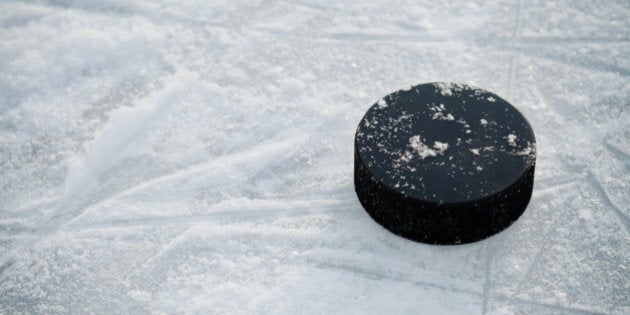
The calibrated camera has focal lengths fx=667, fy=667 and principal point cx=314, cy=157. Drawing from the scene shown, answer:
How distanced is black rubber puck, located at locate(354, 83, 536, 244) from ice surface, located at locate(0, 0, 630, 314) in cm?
11

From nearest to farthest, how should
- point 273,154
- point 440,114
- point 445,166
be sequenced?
point 445,166
point 440,114
point 273,154

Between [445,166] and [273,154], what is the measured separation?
2.43 feet

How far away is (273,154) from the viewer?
2539 millimetres

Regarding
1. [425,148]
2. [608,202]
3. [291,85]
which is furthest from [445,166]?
[291,85]

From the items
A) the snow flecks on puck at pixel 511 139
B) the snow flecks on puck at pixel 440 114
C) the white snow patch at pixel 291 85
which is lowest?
the white snow patch at pixel 291 85

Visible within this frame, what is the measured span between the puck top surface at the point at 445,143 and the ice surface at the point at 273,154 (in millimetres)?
247

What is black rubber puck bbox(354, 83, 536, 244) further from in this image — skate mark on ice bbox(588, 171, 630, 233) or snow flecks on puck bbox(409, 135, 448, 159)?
skate mark on ice bbox(588, 171, 630, 233)

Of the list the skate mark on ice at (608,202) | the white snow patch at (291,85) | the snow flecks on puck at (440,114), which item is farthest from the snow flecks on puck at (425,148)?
the white snow patch at (291,85)

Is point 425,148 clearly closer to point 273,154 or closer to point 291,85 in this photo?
point 273,154

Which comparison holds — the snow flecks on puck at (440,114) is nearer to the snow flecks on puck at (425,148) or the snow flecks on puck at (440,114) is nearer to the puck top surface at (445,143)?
the puck top surface at (445,143)

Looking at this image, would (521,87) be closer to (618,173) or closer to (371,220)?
(618,173)

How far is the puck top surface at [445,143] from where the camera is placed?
2012mm

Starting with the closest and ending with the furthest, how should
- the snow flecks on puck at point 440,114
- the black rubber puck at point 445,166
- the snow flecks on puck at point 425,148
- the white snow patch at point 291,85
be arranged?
the black rubber puck at point 445,166
the snow flecks on puck at point 425,148
the snow flecks on puck at point 440,114
the white snow patch at point 291,85

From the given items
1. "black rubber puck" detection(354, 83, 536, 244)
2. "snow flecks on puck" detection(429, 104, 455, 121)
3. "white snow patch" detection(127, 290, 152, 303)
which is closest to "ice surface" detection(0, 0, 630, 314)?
"white snow patch" detection(127, 290, 152, 303)
